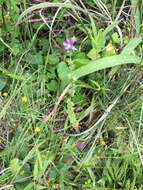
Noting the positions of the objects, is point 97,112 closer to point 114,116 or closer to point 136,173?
point 114,116

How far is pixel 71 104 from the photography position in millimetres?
1332

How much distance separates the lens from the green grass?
1321 mm

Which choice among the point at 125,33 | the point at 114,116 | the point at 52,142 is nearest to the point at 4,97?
the point at 52,142

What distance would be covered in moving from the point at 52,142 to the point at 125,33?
0.93 meters

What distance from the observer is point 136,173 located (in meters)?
1.40

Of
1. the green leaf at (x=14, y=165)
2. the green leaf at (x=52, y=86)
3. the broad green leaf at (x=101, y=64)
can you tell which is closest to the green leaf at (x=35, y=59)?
the green leaf at (x=52, y=86)

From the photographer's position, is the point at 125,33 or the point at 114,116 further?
the point at 125,33

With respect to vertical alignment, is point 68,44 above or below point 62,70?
above

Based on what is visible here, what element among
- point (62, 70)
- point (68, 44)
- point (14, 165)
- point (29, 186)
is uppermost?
point (68, 44)

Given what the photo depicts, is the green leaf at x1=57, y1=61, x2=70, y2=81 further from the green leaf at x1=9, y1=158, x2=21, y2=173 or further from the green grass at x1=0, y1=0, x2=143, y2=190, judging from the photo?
the green leaf at x1=9, y1=158, x2=21, y2=173

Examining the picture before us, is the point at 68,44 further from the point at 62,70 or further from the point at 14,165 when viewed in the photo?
the point at 14,165

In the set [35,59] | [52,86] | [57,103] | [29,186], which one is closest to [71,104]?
[57,103]

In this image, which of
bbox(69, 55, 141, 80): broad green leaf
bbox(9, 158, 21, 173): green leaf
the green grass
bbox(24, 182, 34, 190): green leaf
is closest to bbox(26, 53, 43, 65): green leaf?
the green grass

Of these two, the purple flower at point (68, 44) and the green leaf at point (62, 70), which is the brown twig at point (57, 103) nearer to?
the green leaf at point (62, 70)
